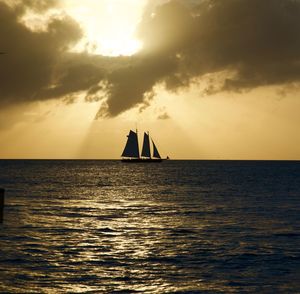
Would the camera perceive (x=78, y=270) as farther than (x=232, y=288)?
Yes

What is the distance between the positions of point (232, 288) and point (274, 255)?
8996 mm

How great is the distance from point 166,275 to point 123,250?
25.3 feet

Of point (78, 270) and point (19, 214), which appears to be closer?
point (78, 270)

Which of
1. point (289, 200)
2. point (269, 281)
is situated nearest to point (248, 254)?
point (269, 281)

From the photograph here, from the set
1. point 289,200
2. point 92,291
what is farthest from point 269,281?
point 289,200

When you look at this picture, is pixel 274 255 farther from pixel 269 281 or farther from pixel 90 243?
pixel 90 243

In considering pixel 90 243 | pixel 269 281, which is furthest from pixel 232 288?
pixel 90 243

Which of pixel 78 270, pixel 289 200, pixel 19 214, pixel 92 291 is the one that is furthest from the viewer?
pixel 289 200

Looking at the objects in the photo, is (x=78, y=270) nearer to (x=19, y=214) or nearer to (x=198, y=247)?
(x=198, y=247)

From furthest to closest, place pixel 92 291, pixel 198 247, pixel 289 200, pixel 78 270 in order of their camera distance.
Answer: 1. pixel 289 200
2. pixel 198 247
3. pixel 78 270
4. pixel 92 291

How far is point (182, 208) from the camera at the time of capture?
71000mm

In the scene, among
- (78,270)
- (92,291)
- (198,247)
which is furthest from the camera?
(198,247)

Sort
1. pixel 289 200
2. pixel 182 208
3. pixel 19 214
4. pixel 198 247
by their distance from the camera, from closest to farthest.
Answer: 1. pixel 198 247
2. pixel 19 214
3. pixel 182 208
4. pixel 289 200

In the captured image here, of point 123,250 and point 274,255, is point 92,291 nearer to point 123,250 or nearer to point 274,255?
point 123,250
